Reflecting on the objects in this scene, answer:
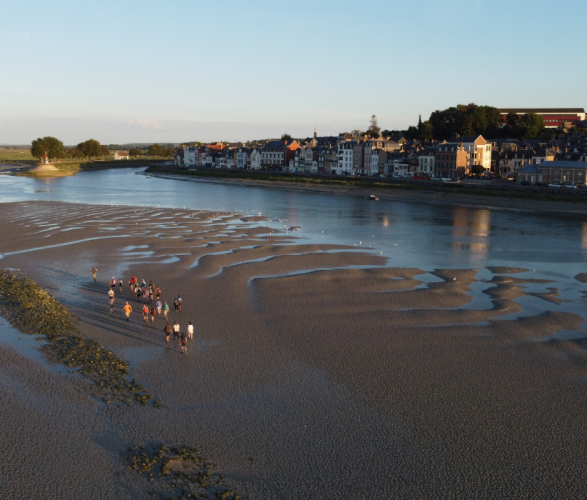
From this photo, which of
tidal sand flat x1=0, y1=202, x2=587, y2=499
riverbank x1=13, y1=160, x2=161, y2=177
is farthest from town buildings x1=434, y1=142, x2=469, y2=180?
riverbank x1=13, y1=160, x2=161, y2=177

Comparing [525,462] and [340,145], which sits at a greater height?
[340,145]

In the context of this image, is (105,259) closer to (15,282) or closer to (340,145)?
(15,282)

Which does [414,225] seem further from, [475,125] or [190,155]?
[190,155]

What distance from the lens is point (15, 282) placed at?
27844 millimetres

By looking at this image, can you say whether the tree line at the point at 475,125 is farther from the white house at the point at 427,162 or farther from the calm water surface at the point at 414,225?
the calm water surface at the point at 414,225

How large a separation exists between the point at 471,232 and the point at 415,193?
35062mm

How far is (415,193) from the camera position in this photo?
275 feet

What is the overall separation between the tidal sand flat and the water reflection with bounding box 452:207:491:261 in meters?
9.52

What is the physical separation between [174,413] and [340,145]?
107 metres

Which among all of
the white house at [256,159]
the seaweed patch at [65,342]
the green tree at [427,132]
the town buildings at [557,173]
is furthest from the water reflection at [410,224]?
the white house at [256,159]

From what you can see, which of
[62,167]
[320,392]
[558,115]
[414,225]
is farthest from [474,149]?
[62,167]

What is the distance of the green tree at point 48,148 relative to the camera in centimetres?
16600

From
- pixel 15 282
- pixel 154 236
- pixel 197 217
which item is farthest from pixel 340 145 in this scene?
pixel 15 282

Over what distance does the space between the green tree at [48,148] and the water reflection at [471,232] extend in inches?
5332
